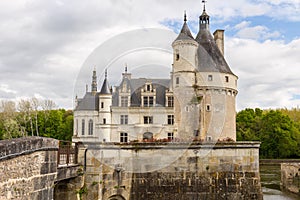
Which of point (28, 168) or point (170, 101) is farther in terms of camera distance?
point (170, 101)

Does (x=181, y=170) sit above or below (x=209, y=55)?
below

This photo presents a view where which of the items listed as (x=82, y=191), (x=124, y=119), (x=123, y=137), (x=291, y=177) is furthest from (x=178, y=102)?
(x=82, y=191)

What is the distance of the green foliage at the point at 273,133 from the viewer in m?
48.4

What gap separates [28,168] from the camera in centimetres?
830

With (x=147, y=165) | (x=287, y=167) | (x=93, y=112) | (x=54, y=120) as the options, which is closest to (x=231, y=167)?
(x=147, y=165)

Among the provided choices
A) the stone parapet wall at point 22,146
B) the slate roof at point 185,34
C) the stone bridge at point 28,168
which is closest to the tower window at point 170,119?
the slate roof at point 185,34

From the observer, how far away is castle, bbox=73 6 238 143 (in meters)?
26.6

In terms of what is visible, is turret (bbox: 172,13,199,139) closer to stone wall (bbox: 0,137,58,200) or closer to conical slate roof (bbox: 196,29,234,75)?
conical slate roof (bbox: 196,29,234,75)

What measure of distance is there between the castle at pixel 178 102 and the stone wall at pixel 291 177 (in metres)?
4.84

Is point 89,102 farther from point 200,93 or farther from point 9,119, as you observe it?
point 9,119

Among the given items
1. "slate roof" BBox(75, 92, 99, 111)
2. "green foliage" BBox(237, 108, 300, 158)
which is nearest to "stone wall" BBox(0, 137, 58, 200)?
"slate roof" BBox(75, 92, 99, 111)

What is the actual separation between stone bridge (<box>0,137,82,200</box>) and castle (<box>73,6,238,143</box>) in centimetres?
1568

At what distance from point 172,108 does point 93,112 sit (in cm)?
817

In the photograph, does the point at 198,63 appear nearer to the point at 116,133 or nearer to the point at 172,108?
the point at 172,108
